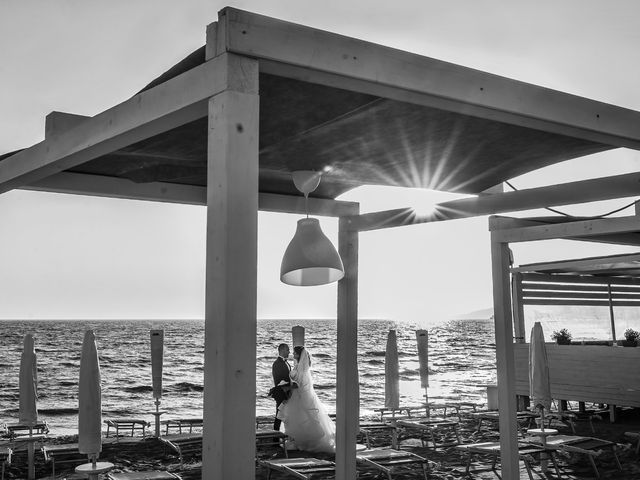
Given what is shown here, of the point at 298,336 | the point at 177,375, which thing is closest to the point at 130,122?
the point at 298,336

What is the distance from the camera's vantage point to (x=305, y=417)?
31.1 ft

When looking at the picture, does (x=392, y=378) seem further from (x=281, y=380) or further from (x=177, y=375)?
(x=177, y=375)

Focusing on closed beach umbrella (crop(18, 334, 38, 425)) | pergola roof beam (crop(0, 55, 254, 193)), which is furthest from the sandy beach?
pergola roof beam (crop(0, 55, 254, 193))

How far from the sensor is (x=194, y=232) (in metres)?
62.1

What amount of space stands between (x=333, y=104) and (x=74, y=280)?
6504 centimetres

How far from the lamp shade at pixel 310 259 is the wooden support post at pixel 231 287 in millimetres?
2056

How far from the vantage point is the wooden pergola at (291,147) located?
2025 millimetres

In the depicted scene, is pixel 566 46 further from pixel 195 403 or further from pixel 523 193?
pixel 195 403

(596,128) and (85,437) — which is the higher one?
(596,128)

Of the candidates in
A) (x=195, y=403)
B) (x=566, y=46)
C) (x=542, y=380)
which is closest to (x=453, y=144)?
(x=566, y=46)

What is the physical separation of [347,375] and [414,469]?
13.4ft

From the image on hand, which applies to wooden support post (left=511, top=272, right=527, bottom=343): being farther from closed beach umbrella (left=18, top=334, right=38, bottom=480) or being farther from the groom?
closed beach umbrella (left=18, top=334, right=38, bottom=480)

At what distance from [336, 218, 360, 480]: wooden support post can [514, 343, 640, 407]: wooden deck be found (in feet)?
28.6

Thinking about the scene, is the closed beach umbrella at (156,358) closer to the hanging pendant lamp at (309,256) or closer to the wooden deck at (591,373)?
the hanging pendant lamp at (309,256)
